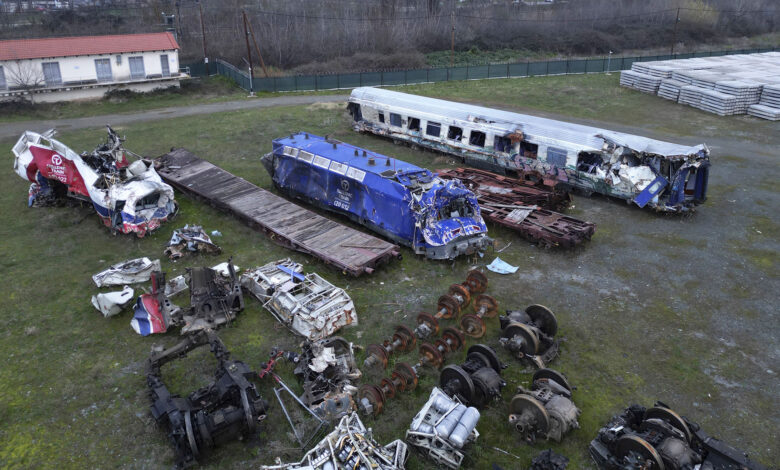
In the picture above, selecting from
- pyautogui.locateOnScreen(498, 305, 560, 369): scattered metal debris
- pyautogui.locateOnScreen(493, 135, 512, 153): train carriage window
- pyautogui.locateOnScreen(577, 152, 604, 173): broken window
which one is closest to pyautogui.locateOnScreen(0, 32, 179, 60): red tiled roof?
pyautogui.locateOnScreen(493, 135, 512, 153): train carriage window

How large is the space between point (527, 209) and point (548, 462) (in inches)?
413

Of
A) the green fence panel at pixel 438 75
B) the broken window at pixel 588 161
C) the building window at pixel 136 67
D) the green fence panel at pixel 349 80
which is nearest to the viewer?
the broken window at pixel 588 161

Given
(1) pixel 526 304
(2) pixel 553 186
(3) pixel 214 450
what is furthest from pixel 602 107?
(3) pixel 214 450

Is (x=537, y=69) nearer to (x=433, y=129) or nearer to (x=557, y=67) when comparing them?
(x=557, y=67)

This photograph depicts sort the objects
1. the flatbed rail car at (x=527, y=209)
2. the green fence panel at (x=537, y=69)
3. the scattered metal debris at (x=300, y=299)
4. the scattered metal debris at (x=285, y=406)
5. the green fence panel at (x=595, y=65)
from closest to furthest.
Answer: the scattered metal debris at (x=285, y=406) < the scattered metal debris at (x=300, y=299) < the flatbed rail car at (x=527, y=209) < the green fence panel at (x=537, y=69) < the green fence panel at (x=595, y=65)

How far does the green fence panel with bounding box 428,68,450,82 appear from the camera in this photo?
1582 inches

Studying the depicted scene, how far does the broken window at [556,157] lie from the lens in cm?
1962

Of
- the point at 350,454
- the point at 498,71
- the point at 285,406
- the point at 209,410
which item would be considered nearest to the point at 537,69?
the point at 498,71

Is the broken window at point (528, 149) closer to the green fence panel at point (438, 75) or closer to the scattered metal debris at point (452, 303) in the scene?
the scattered metal debris at point (452, 303)

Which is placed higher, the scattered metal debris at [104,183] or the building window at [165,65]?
the building window at [165,65]

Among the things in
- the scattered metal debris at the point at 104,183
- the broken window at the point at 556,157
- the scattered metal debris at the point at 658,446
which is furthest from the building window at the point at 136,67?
the scattered metal debris at the point at 658,446

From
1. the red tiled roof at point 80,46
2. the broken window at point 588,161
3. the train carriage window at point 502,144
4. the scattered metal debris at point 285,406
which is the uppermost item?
the red tiled roof at point 80,46

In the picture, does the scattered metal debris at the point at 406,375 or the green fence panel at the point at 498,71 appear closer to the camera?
the scattered metal debris at the point at 406,375

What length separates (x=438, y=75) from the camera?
40.5m
